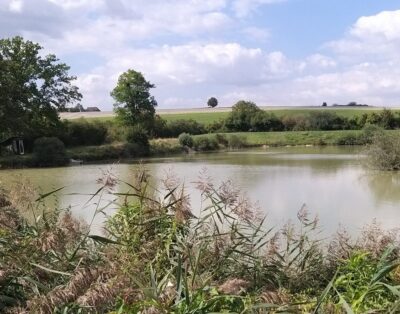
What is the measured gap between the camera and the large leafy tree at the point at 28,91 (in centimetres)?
2945

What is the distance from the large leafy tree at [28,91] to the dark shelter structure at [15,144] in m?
1.39

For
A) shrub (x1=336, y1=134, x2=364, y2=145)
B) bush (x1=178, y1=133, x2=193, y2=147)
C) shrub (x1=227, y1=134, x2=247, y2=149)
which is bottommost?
shrub (x1=336, y1=134, x2=364, y2=145)

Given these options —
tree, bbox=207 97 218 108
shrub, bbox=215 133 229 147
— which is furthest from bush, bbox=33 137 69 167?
tree, bbox=207 97 218 108

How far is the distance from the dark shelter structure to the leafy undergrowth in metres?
30.9

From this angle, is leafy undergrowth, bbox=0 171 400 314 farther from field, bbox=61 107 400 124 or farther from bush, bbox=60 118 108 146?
field, bbox=61 107 400 124

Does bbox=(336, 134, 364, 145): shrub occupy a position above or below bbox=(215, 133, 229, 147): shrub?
below

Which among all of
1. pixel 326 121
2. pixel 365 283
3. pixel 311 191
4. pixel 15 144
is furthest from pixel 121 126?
pixel 365 283

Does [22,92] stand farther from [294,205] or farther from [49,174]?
[294,205]

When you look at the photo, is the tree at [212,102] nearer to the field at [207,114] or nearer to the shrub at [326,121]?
the field at [207,114]

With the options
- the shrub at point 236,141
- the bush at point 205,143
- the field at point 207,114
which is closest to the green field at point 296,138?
the shrub at point 236,141

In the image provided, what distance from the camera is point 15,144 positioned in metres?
34.2

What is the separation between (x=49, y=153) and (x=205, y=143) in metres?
16.2

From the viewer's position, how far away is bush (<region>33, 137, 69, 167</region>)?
30.4m

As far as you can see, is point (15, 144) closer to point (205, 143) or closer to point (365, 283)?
point (205, 143)
